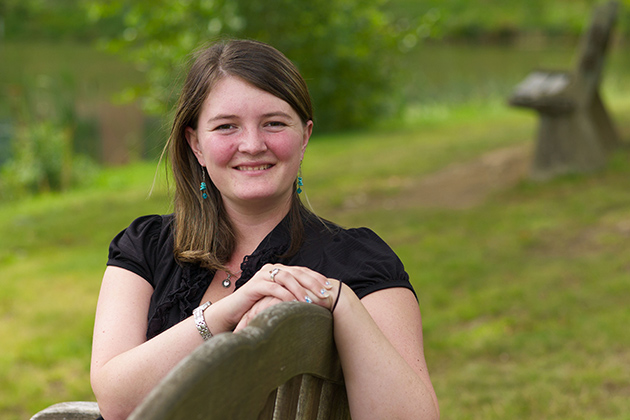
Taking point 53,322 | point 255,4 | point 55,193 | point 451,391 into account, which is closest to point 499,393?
point 451,391

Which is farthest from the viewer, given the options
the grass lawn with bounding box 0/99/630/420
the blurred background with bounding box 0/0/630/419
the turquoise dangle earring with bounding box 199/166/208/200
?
the blurred background with bounding box 0/0/630/419

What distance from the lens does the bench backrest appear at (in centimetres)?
79

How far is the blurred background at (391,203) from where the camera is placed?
382cm

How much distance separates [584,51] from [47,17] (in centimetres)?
2524

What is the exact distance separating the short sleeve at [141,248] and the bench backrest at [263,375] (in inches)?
26.2

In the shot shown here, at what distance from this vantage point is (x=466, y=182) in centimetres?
764

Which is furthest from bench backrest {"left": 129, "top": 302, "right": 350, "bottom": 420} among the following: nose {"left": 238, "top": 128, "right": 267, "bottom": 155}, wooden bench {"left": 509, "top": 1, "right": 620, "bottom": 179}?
wooden bench {"left": 509, "top": 1, "right": 620, "bottom": 179}

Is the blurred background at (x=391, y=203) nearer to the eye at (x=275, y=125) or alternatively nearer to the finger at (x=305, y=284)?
the eye at (x=275, y=125)

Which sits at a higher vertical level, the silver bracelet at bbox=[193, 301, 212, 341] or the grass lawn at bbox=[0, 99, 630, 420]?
the silver bracelet at bbox=[193, 301, 212, 341]

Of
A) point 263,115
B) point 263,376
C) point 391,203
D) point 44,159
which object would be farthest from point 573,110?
point 44,159

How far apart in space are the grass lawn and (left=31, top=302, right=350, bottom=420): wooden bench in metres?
1.13

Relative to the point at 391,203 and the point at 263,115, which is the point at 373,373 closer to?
the point at 263,115

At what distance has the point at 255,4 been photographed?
29.5ft

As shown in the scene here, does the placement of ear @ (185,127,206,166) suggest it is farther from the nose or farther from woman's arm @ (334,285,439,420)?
woman's arm @ (334,285,439,420)
